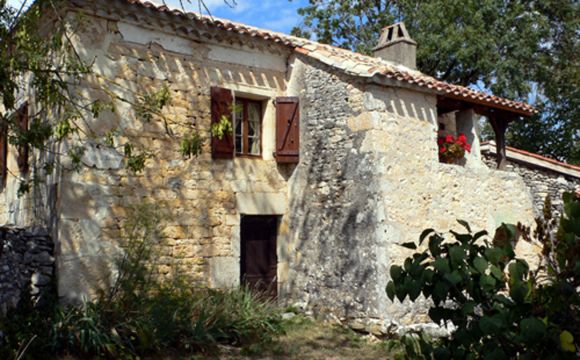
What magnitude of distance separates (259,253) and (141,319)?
2.91 meters

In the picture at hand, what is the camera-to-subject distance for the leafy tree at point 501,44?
16641 millimetres

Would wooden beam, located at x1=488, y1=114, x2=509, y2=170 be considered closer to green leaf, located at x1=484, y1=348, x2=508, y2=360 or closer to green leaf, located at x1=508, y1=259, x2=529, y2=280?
green leaf, located at x1=508, y1=259, x2=529, y2=280

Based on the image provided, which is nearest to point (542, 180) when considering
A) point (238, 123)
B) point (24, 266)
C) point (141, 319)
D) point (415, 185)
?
point (415, 185)

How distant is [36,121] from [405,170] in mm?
5389

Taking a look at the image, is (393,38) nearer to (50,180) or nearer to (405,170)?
(405,170)

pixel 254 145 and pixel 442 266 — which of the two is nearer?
pixel 442 266

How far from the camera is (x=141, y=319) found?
6934 mm

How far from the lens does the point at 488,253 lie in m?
2.31

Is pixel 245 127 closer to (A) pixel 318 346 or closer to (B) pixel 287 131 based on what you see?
(B) pixel 287 131

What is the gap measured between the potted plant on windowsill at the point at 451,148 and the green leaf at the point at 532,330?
7.84 meters

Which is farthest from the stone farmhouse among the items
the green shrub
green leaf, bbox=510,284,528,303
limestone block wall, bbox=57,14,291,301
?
green leaf, bbox=510,284,528,303

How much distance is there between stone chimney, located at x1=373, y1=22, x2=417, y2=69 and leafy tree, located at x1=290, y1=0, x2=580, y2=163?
5.28 metres

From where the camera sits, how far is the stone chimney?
11.5 meters

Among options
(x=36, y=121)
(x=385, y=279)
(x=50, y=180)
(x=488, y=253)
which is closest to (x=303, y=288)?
(x=385, y=279)
